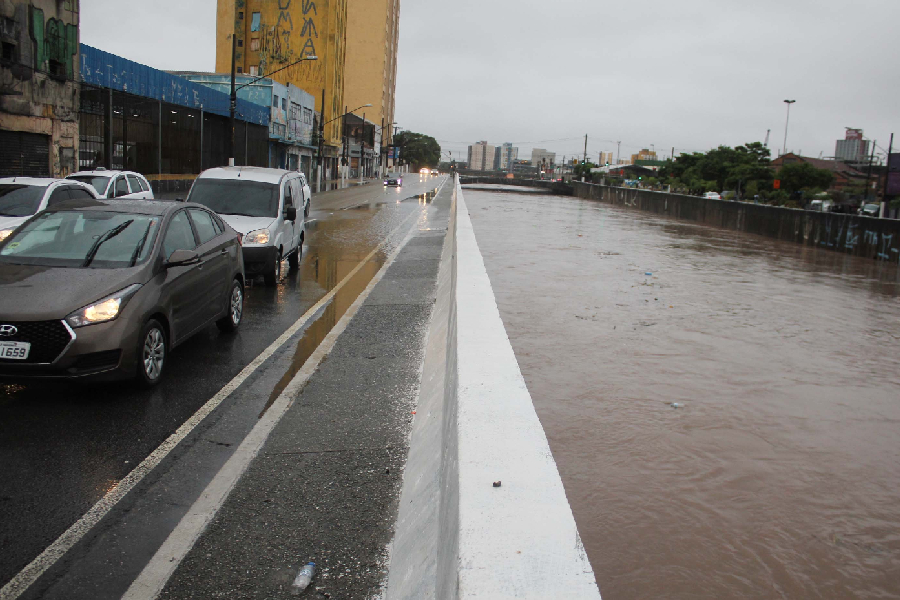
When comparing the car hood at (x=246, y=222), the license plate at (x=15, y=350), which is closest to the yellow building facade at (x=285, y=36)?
the car hood at (x=246, y=222)

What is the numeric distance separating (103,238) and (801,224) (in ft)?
88.8

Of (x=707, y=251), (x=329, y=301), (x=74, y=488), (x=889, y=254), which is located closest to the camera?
(x=74, y=488)

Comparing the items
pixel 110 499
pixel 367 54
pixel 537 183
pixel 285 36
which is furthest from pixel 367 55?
pixel 110 499

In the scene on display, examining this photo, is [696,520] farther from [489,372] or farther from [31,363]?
Result: [31,363]

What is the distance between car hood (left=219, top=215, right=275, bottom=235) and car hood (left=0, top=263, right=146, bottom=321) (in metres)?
5.53

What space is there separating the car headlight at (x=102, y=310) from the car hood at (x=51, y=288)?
1.6 inches

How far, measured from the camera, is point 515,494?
254cm

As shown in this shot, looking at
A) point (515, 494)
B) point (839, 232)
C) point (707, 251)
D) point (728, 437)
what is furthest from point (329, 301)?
point (839, 232)

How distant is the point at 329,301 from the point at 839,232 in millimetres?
20743

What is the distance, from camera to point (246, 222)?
12.4 meters

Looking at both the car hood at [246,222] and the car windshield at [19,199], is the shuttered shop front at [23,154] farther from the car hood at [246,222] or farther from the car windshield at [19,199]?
the car hood at [246,222]

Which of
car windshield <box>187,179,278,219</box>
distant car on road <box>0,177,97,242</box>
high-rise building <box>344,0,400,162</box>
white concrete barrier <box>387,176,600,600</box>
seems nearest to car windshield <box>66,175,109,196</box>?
distant car on road <box>0,177,97,242</box>

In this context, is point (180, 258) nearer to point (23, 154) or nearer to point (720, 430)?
point (720, 430)

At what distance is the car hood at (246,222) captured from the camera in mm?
12026
